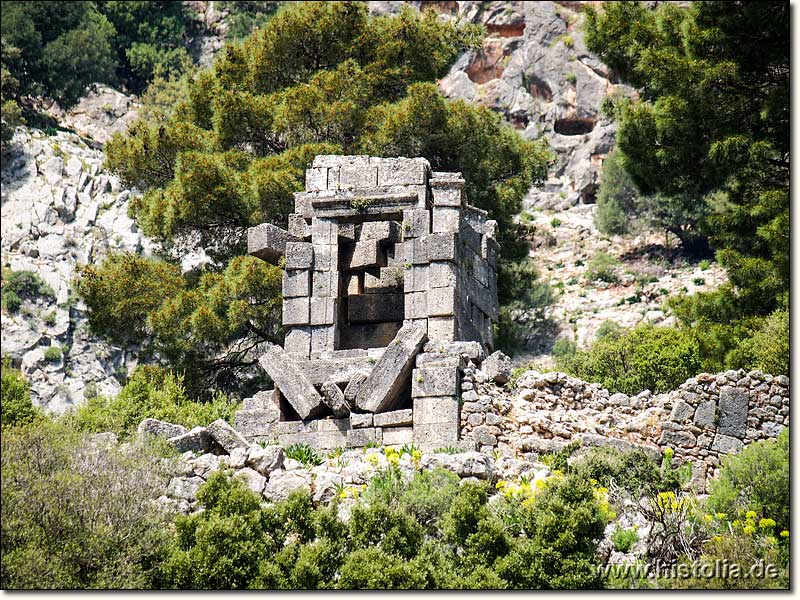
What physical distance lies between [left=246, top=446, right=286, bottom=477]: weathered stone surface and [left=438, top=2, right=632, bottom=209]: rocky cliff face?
3027cm

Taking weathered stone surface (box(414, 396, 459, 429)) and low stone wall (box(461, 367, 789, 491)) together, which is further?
weathered stone surface (box(414, 396, 459, 429))

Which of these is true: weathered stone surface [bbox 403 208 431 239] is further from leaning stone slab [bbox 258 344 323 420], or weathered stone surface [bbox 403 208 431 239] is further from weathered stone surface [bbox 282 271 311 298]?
leaning stone slab [bbox 258 344 323 420]

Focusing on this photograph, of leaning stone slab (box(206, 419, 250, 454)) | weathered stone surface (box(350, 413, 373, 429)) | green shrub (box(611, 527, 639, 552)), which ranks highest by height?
green shrub (box(611, 527, 639, 552))

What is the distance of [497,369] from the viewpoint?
59.4 ft

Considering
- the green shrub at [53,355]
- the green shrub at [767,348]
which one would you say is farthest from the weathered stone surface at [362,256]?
the green shrub at [53,355]

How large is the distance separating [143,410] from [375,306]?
11.3 feet

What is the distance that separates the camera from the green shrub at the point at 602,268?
128 ft

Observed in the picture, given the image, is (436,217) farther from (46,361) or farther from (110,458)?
(46,361)

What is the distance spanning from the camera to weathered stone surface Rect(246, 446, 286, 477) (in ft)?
51.4

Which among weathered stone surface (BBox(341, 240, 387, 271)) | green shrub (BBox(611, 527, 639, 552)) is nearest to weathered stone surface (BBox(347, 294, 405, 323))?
weathered stone surface (BBox(341, 240, 387, 271))

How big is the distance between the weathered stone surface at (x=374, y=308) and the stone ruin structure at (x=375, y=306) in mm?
14

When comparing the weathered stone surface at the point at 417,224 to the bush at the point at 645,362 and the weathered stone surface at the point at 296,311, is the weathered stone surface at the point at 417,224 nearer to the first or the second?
the weathered stone surface at the point at 296,311

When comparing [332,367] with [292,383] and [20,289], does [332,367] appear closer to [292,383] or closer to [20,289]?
[292,383]
